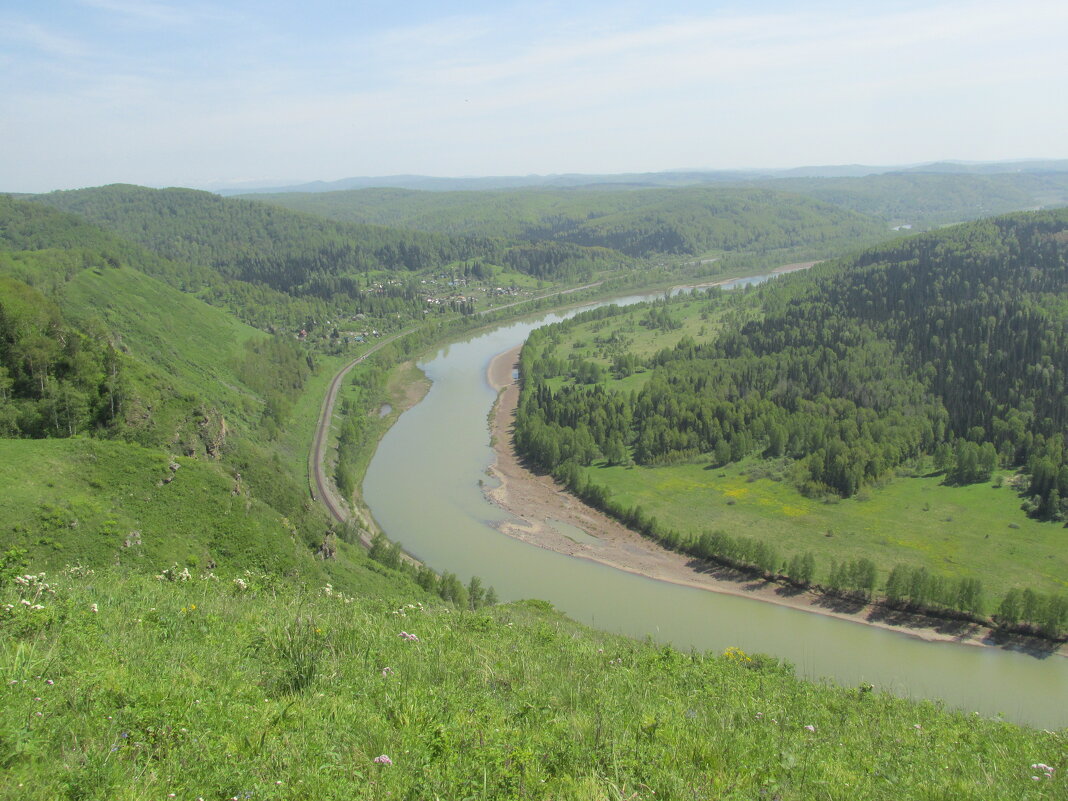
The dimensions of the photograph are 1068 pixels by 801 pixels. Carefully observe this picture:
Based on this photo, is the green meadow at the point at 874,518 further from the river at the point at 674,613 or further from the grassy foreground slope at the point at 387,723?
the grassy foreground slope at the point at 387,723

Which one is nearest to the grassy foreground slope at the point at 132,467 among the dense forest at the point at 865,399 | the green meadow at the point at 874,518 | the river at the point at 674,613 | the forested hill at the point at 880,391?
the river at the point at 674,613

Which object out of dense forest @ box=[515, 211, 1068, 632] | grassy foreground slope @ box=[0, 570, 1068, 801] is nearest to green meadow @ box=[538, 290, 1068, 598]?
dense forest @ box=[515, 211, 1068, 632]

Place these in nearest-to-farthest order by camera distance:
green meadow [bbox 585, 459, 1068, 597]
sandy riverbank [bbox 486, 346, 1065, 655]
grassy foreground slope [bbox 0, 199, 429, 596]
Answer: grassy foreground slope [bbox 0, 199, 429, 596], sandy riverbank [bbox 486, 346, 1065, 655], green meadow [bbox 585, 459, 1068, 597]

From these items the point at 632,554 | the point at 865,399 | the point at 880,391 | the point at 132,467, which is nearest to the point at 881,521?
the point at 632,554

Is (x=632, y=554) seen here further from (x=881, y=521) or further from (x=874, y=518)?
(x=881, y=521)

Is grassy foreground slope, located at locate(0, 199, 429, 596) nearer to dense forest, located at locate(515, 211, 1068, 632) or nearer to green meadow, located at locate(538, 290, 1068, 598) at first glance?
dense forest, located at locate(515, 211, 1068, 632)

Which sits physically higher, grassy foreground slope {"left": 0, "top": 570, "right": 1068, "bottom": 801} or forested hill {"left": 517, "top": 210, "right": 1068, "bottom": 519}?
grassy foreground slope {"left": 0, "top": 570, "right": 1068, "bottom": 801}
